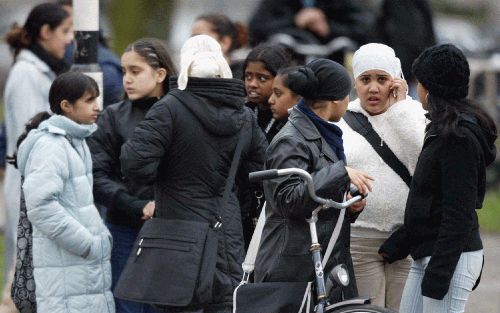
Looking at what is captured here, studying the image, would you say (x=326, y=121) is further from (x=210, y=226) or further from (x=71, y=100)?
(x=71, y=100)

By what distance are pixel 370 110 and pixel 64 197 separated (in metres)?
1.60

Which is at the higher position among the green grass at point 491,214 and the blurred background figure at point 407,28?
the blurred background figure at point 407,28

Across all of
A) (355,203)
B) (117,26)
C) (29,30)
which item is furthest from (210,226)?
(117,26)

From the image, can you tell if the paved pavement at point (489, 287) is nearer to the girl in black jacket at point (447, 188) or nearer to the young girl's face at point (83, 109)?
the young girl's face at point (83, 109)

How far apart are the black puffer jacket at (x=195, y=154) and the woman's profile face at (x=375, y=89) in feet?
1.98

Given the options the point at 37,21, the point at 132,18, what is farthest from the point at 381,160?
the point at 132,18

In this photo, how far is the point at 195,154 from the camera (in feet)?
23.9

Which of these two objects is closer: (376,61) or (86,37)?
(376,61)

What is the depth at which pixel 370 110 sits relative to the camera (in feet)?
24.5

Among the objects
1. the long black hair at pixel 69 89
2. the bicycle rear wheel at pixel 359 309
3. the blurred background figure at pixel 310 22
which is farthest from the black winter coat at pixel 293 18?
the bicycle rear wheel at pixel 359 309

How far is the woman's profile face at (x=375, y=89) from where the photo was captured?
740cm

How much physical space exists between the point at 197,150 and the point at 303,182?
890mm

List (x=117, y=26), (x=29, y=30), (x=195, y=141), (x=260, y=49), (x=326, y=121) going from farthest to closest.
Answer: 1. (x=117, y=26)
2. (x=29, y=30)
3. (x=260, y=49)
4. (x=195, y=141)
5. (x=326, y=121)

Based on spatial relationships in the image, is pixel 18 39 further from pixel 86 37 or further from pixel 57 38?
pixel 86 37
